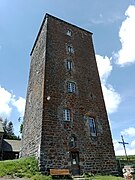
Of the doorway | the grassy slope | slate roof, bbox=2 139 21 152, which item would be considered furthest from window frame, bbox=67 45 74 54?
slate roof, bbox=2 139 21 152

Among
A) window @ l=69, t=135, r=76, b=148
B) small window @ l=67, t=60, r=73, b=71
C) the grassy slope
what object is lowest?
the grassy slope

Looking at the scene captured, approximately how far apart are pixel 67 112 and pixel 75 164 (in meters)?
4.61

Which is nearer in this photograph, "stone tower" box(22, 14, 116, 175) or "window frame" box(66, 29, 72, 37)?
"stone tower" box(22, 14, 116, 175)

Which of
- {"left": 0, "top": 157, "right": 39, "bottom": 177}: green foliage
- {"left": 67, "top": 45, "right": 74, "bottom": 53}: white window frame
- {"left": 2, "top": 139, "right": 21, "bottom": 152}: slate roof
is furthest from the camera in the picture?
{"left": 2, "top": 139, "right": 21, "bottom": 152}: slate roof

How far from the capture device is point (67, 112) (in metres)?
16.9

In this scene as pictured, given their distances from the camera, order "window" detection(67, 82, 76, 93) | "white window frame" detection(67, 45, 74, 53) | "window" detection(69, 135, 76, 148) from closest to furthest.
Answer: "window" detection(69, 135, 76, 148), "window" detection(67, 82, 76, 93), "white window frame" detection(67, 45, 74, 53)

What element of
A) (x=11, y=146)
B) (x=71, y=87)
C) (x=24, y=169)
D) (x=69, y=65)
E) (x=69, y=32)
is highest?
(x=69, y=32)

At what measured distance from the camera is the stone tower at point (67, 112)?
48.3 feet

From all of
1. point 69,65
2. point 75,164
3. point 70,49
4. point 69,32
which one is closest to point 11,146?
point 69,65

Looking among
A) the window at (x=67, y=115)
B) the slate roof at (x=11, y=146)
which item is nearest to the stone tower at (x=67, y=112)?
the window at (x=67, y=115)

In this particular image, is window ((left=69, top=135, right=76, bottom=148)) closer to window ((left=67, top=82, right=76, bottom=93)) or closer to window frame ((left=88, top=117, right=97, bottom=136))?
window frame ((left=88, top=117, right=97, bottom=136))

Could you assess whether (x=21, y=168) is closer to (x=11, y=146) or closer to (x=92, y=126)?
(x=92, y=126)

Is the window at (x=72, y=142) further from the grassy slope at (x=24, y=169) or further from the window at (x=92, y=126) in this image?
the grassy slope at (x=24, y=169)

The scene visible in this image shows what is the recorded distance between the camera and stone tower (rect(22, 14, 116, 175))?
14727mm
